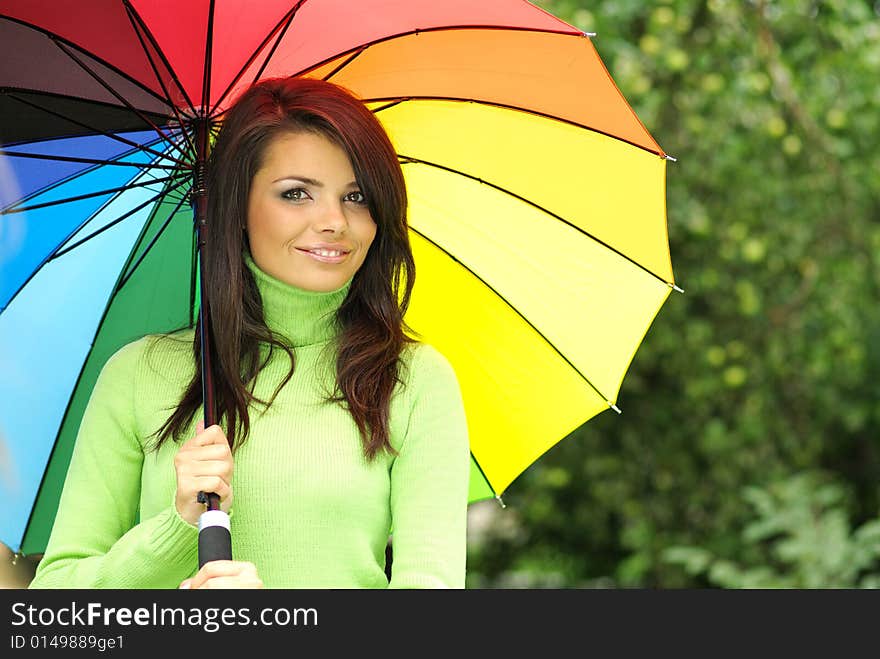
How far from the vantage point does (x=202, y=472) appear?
5.81 feet

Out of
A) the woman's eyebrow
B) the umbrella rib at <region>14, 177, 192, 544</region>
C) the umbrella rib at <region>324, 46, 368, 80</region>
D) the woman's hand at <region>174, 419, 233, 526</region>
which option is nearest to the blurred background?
the umbrella rib at <region>324, 46, 368, 80</region>

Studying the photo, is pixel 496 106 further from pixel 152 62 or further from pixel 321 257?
pixel 152 62

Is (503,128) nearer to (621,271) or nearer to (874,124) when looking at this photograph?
(621,271)

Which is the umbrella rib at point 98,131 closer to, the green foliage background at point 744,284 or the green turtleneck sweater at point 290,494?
the green turtleneck sweater at point 290,494

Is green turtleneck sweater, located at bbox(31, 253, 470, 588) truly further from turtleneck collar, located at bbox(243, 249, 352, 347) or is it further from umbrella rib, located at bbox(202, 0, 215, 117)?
umbrella rib, located at bbox(202, 0, 215, 117)

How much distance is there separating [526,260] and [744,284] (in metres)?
2.93

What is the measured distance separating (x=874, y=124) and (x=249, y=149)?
3.76 m

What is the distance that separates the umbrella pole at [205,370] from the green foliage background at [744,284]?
3004 millimetres

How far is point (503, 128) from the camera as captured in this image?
7.36 feet

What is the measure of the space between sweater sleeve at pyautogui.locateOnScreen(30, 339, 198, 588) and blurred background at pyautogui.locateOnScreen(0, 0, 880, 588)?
322 cm

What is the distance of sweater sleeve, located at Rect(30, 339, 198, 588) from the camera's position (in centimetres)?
182

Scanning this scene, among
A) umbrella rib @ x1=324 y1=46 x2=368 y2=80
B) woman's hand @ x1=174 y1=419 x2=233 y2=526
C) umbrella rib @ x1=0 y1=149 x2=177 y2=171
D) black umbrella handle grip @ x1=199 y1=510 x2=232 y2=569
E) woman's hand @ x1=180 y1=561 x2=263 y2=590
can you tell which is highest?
umbrella rib @ x1=324 y1=46 x2=368 y2=80

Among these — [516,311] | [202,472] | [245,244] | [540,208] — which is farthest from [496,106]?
[202,472]
